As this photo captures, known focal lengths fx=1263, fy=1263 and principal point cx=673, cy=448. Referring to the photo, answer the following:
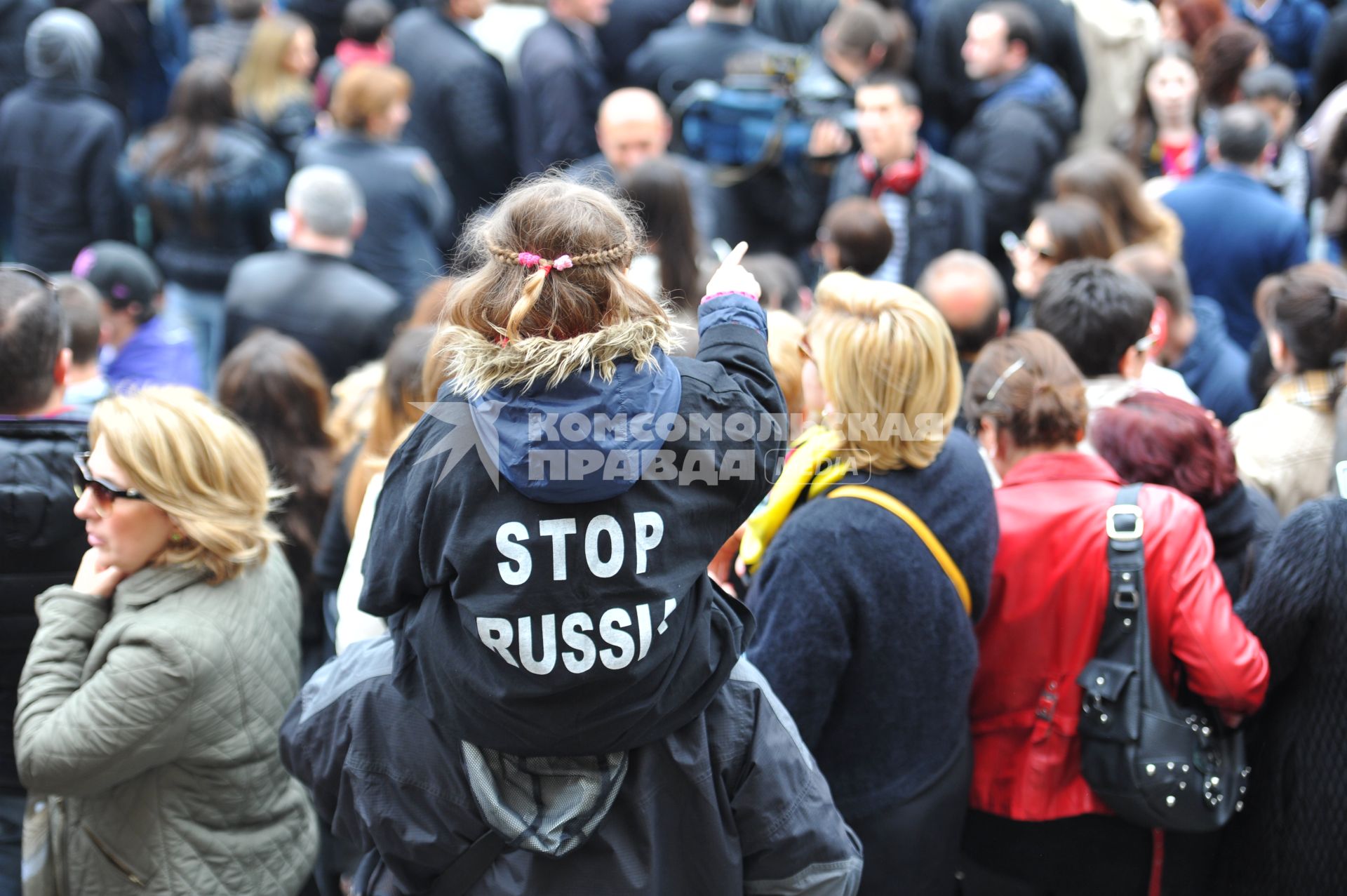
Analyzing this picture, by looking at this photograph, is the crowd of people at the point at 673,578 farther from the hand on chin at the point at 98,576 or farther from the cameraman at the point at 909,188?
the cameraman at the point at 909,188

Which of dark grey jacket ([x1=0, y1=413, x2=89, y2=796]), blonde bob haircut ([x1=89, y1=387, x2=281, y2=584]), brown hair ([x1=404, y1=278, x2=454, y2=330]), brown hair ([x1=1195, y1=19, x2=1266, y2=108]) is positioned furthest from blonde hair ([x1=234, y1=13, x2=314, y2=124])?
brown hair ([x1=1195, y1=19, x2=1266, y2=108])

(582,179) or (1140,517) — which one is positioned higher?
(582,179)

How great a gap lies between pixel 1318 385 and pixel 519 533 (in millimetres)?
2480

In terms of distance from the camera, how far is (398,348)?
332cm

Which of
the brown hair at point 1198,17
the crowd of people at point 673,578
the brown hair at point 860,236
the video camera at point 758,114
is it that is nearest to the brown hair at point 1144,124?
the brown hair at point 1198,17

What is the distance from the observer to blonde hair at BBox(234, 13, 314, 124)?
695 cm

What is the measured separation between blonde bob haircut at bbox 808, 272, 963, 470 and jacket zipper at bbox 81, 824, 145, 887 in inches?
68.5

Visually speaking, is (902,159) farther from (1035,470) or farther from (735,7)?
(1035,470)

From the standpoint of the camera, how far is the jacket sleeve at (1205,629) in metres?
2.65

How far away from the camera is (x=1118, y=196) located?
16.5 ft

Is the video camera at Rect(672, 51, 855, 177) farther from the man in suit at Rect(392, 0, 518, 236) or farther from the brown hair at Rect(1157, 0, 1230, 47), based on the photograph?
the brown hair at Rect(1157, 0, 1230, 47)

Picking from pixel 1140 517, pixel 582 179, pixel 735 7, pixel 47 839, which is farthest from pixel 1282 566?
pixel 735 7

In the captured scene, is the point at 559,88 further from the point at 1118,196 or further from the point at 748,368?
the point at 748,368

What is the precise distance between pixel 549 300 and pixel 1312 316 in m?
2.34
